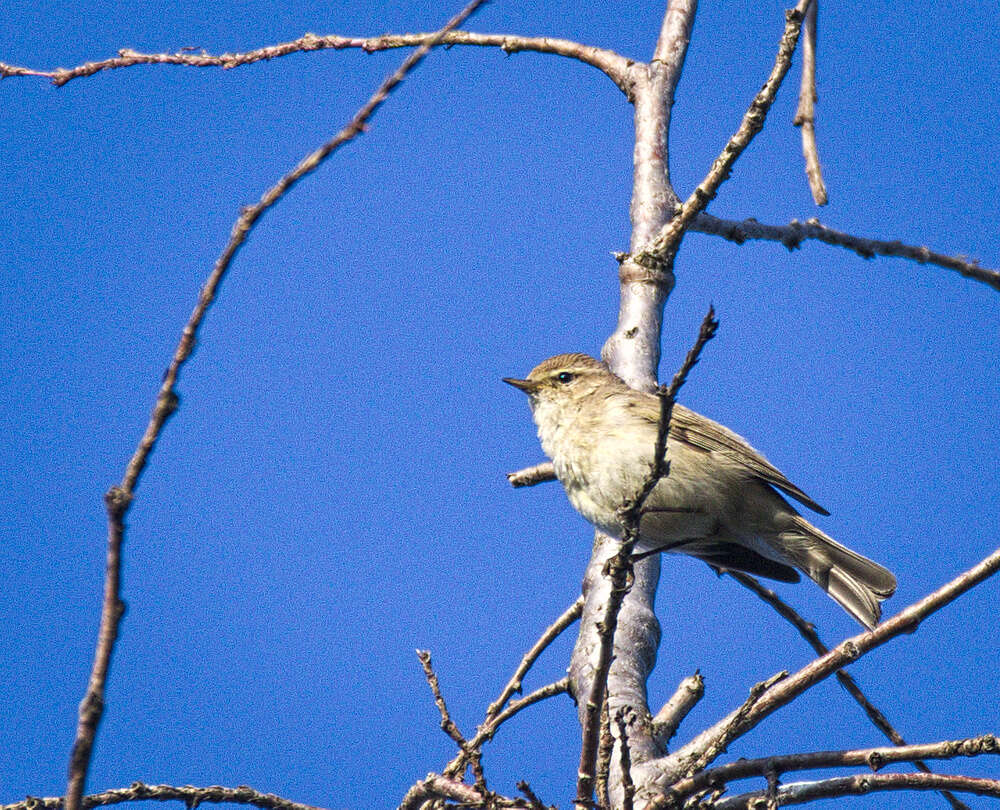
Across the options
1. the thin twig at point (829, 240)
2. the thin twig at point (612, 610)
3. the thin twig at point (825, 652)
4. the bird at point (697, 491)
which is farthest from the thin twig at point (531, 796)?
the thin twig at point (829, 240)

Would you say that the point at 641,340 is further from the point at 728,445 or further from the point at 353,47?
the point at 353,47

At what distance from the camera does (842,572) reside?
487 cm

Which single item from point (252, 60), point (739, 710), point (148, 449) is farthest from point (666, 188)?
point (148, 449)

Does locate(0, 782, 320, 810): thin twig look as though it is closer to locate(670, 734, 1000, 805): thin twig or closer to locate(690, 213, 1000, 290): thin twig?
locate(670, 734, 1000, 805): thin twig

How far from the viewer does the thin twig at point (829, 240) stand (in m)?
4.36

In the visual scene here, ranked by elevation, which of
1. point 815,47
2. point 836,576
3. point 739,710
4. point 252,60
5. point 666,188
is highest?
point 252,60

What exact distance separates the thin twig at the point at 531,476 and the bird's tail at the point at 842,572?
1.13 metres

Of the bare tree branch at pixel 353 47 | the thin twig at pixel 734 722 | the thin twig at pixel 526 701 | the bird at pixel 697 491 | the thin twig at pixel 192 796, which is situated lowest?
the thin twig at pixel 734 722

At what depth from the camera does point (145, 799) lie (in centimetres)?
307

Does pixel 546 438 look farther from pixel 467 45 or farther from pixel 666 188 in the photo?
pixel 467 45

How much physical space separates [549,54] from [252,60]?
159 centimetres

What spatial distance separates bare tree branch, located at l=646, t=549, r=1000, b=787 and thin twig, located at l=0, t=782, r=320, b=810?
1.08 m

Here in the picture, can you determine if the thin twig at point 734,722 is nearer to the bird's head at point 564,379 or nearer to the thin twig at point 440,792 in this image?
the thin twig at point 440,792

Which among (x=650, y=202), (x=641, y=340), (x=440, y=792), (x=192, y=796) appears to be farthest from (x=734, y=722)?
(x=650, y=202)
